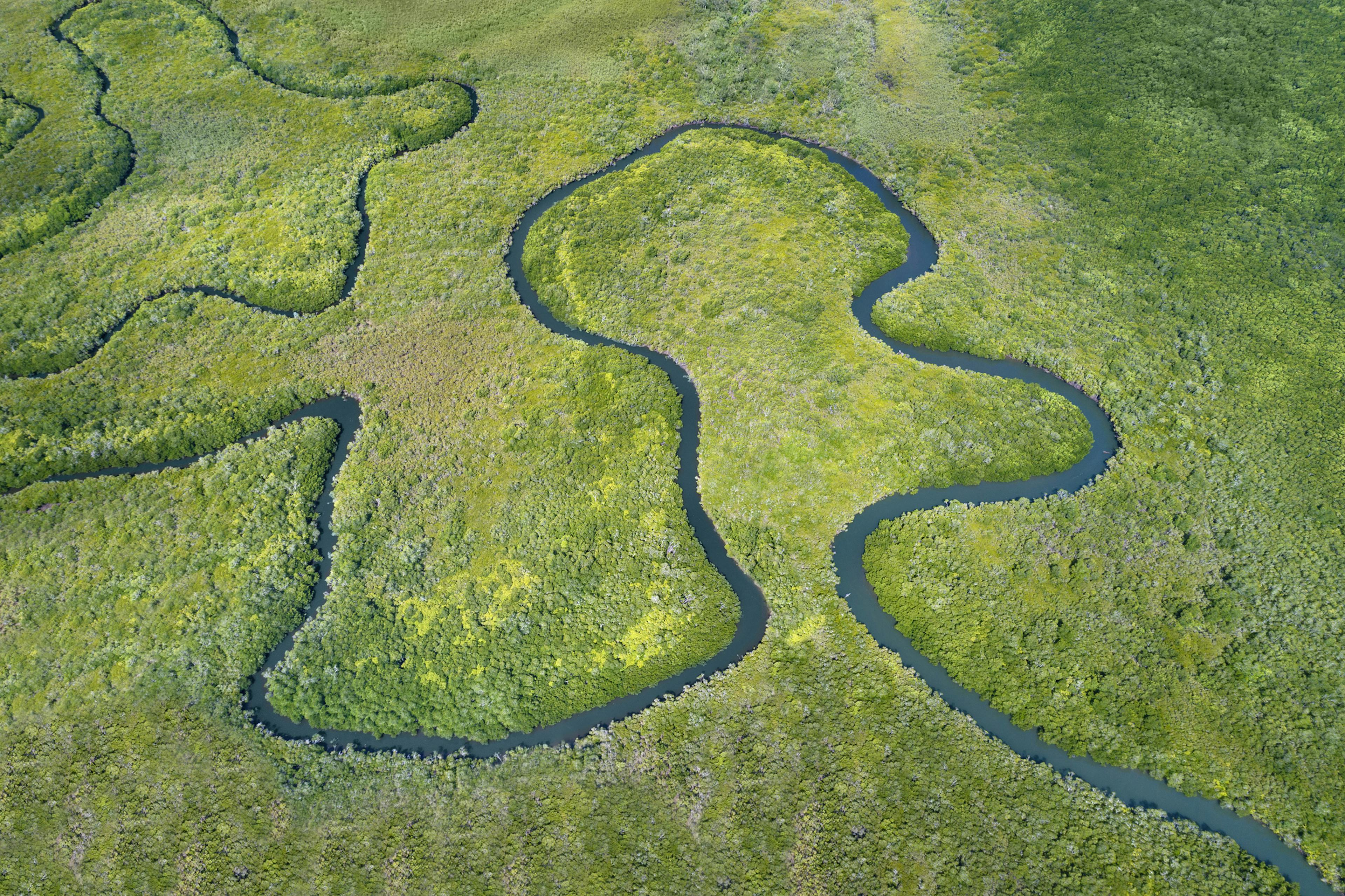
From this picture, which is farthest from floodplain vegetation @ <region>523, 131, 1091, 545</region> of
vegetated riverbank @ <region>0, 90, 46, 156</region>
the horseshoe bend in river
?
vegetated riverbank @ <region>0, 90, 46, 156</region>

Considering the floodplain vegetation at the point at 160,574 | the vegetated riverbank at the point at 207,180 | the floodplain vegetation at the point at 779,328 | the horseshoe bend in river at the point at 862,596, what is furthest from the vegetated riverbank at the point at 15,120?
the floodplain vegetation at the point at 779,328

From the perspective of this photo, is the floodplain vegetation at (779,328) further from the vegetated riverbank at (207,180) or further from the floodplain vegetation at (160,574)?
the floodplain vegetation at (160,574)

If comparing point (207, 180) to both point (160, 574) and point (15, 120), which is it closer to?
point (15, 120)

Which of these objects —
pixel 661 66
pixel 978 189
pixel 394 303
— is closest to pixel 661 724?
pixel 394 303

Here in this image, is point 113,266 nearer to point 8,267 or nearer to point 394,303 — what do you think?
point 8,267

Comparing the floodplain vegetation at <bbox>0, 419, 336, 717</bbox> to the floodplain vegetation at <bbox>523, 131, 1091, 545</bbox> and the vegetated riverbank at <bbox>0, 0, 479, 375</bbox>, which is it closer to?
the vegetated riverbank at <bbox>0, 0, 479, 375</bbox>

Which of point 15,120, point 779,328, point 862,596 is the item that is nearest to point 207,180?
point 15,120
